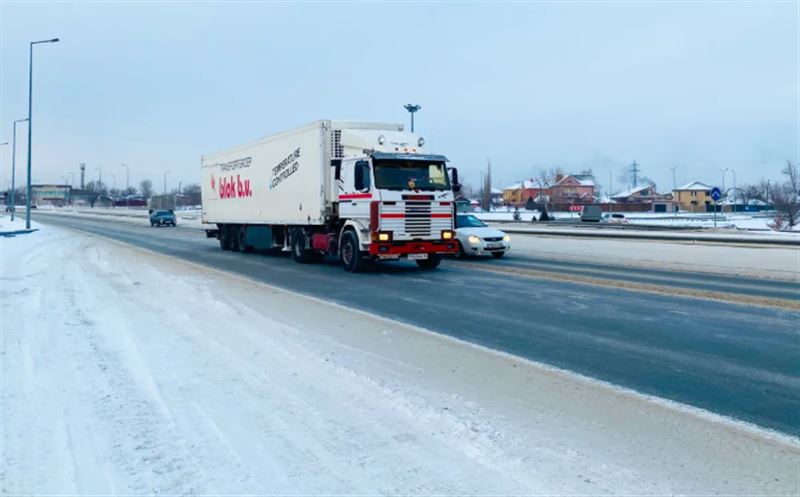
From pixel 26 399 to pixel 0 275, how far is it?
12.0 meters

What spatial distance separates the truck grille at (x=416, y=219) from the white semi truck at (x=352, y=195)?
3 centimetres

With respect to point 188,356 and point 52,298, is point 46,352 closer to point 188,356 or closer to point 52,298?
point 188,356

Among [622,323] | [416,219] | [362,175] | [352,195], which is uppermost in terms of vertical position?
[362,175]

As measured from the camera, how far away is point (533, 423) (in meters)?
5.78

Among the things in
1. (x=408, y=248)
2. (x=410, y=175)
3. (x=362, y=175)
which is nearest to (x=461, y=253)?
(x=408, y=248)

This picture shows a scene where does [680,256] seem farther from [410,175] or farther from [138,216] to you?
[138,216]

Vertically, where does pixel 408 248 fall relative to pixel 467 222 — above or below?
below

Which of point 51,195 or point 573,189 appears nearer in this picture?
point 573,189

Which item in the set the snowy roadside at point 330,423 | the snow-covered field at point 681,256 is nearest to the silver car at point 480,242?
the snow-covered field at point 681,256

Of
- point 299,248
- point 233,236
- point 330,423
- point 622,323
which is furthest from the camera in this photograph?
point 233,236

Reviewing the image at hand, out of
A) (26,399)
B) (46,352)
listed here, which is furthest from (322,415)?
(46,352)

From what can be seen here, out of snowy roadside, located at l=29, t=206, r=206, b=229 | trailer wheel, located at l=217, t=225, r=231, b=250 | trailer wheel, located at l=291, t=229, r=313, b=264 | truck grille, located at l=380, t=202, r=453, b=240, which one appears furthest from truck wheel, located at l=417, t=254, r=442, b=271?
snowy roadside, located at l=29, t=206, r=206, b=229

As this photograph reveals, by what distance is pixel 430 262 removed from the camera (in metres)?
19.8

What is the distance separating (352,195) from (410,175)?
1705 mm
